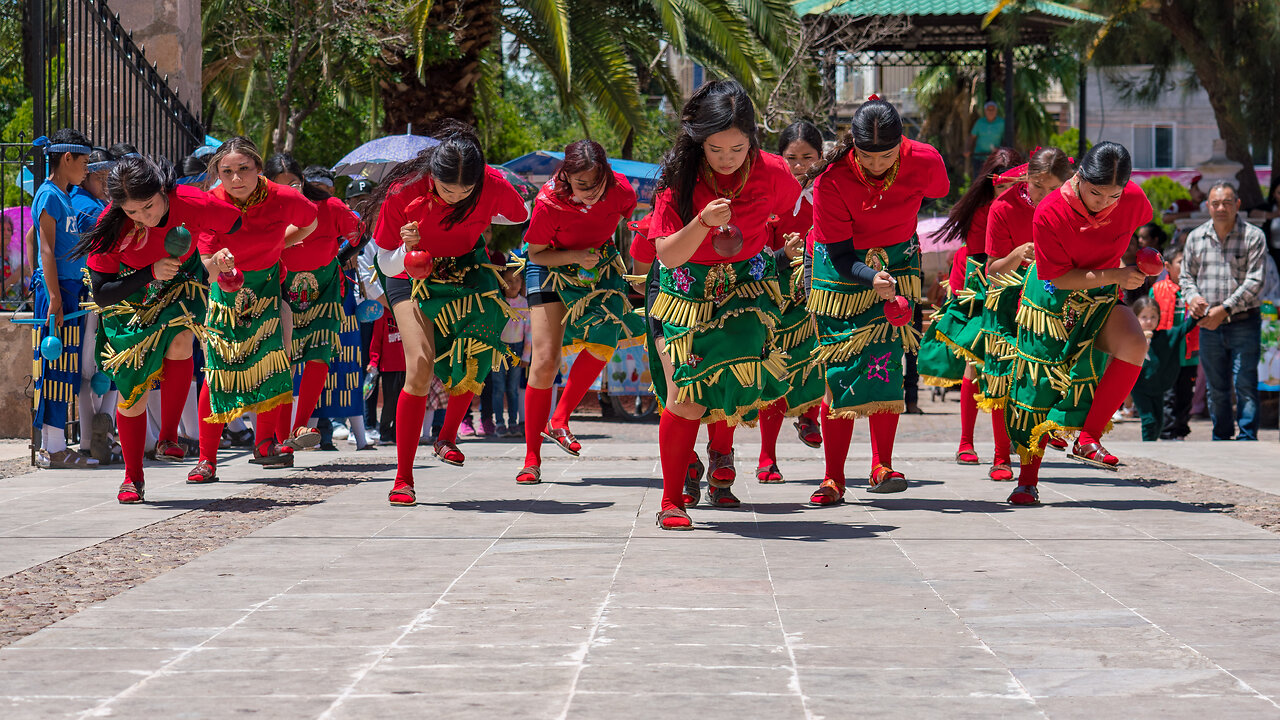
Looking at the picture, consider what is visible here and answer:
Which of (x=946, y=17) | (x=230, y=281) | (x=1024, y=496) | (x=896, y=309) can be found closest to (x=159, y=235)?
(x=230, y=281)

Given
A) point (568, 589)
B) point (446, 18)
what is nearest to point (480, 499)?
point (568, 589)

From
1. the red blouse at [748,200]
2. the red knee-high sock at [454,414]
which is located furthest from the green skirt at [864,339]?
the red knee-high sock at [454,414]

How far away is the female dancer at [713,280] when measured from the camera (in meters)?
5.94

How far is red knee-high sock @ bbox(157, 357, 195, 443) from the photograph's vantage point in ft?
24.6

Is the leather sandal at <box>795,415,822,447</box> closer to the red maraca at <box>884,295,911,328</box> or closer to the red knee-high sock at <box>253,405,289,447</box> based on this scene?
the red maraca at <box>884,295,911,328</box>

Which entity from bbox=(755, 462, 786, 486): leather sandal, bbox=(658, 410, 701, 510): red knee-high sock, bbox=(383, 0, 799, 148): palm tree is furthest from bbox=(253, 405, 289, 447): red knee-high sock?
bbox=(383, 0, 799, 148): palm tree

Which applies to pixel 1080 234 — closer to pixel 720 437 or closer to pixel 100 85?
pixel 720 437

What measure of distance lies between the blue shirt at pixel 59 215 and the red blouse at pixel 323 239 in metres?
1.39

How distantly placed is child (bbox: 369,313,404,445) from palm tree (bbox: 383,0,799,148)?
4.64m

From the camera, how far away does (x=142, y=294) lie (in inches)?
289

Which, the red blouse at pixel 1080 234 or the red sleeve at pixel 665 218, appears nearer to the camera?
the red sleeve at pixel 665 218

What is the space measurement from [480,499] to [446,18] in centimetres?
993

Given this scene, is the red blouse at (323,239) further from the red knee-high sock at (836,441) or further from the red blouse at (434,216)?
the red knee-high sock at (836,441)

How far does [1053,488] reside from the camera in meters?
8.00
